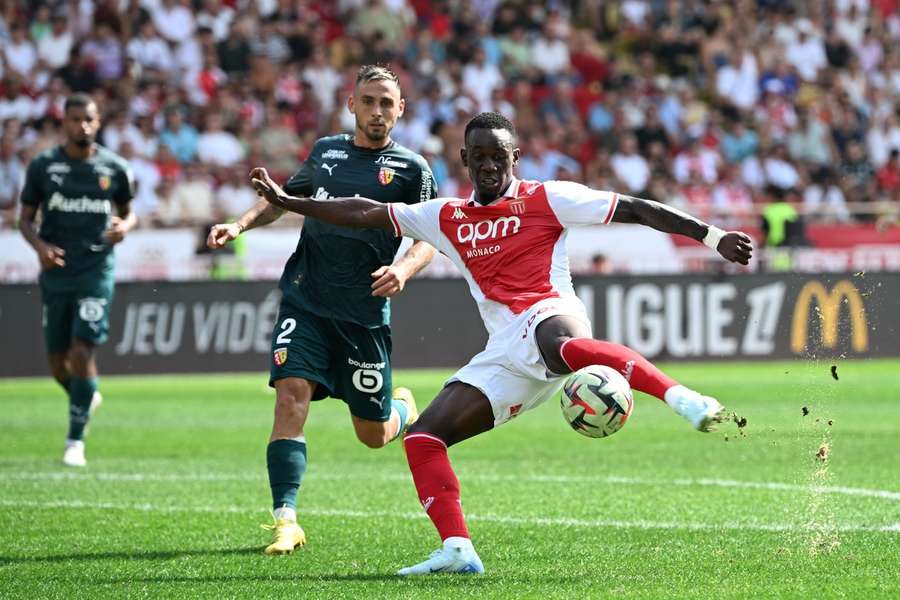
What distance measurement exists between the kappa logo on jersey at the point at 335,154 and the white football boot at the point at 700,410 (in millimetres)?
2886

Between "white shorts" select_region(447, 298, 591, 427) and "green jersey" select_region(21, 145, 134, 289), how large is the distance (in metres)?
5.59

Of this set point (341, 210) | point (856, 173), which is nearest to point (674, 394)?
point (341, 210)

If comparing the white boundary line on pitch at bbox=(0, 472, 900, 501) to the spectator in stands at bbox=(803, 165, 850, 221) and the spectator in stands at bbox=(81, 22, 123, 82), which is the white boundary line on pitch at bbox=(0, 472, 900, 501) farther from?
the spectator in stands at bbox=(803, 165, 850, 221)

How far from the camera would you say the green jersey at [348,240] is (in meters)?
8.05

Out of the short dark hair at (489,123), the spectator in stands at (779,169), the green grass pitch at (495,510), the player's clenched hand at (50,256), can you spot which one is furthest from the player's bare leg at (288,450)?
the spectator in stands at (779,169)

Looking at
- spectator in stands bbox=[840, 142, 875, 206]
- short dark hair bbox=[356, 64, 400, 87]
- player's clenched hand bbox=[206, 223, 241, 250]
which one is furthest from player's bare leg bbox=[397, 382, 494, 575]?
spectator in stands bbox=[840, 142, 875, 206]

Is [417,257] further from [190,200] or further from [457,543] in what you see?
[190,200]

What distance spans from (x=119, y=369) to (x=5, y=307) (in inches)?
65.5

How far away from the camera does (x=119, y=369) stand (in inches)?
772

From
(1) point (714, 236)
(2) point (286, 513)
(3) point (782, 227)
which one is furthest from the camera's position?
(3) point (782, 227)

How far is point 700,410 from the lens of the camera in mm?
5773

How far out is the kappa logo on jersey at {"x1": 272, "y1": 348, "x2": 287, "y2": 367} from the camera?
25.6 feet

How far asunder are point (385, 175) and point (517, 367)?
1.74 metres

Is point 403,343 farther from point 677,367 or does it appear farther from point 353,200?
point 353,200
